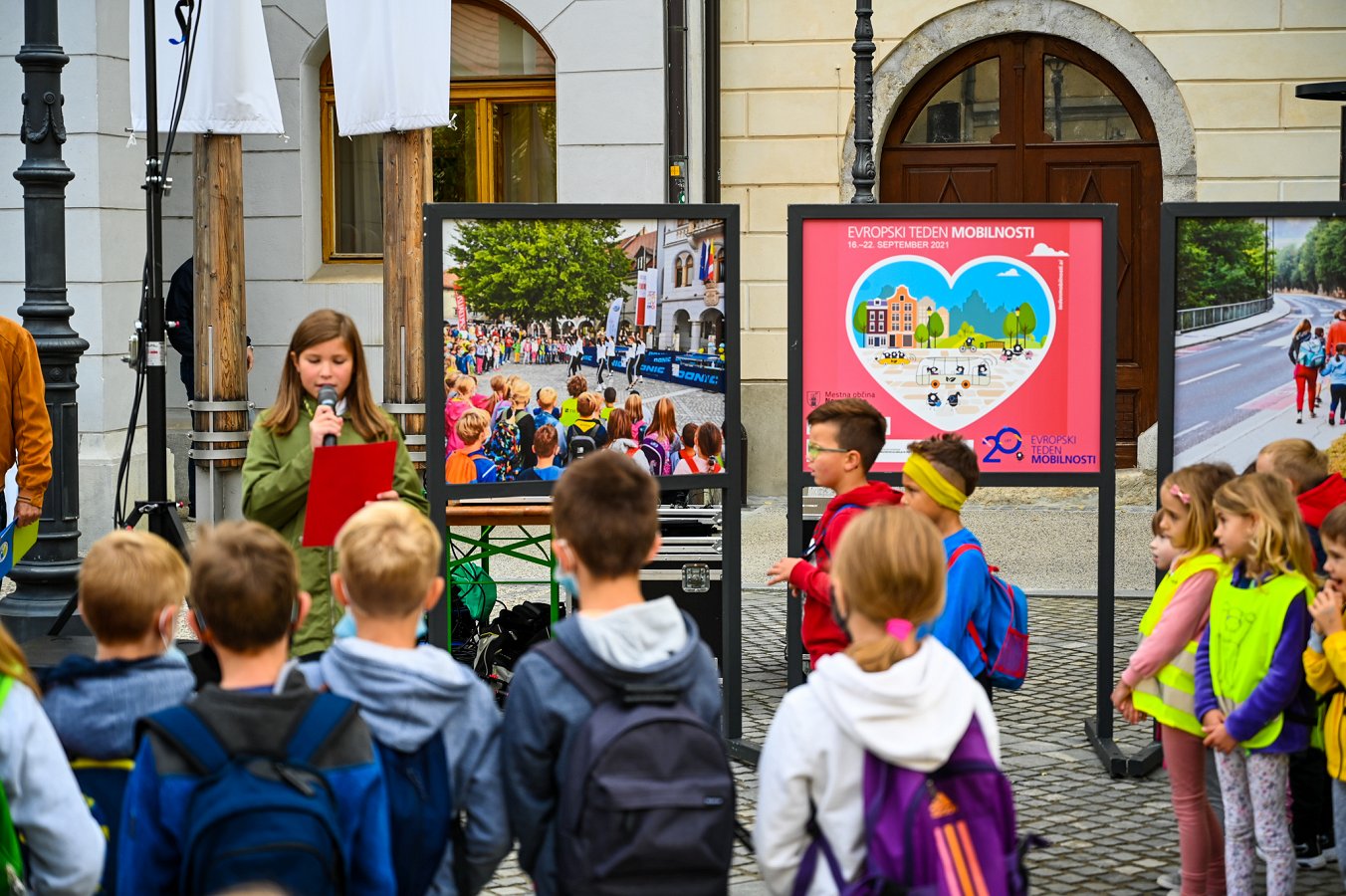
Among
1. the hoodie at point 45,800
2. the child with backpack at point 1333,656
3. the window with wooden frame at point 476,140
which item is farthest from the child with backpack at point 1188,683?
the window with wooden frame at point 476,140

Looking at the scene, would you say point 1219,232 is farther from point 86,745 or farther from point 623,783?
point 86,745

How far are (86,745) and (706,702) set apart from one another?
1.22m

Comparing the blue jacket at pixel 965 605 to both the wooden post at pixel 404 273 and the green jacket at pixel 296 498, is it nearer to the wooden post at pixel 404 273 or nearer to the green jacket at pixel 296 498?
the green jacket at pixel 296 498

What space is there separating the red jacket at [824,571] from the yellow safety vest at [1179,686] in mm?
851

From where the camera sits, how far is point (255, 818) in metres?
2.83

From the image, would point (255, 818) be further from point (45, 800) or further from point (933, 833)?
point (933, 833)

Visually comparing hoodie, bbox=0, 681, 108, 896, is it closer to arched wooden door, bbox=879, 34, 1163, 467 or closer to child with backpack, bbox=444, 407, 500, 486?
child with backpack, bbox=444, 407, 500, 486

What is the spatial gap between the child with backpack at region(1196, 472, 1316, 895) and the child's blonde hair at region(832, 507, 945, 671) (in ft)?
5.43

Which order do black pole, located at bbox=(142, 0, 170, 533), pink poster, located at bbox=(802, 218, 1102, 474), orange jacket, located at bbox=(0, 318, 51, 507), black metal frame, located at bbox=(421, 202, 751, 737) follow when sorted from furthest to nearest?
black pole, located at bbox=(142, 0, 170, 533) < orange jacket, located at bbox=(0, 318, 51, 507) < pink poster, located at bbox=(802, 218, 1102, 474) < black metal frame, located at bbox=(421, 202, 751, 737)

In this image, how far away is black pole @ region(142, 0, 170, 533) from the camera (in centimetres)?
778

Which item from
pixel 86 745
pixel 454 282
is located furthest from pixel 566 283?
pixel 86 745

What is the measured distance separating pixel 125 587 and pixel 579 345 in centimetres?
322

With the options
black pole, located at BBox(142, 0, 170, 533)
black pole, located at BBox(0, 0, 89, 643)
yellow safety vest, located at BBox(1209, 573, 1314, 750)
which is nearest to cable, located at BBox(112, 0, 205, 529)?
black pole, located at BBox(142, 0, 170, 533)

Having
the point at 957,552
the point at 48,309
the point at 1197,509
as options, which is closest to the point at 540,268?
the point at 957,552
